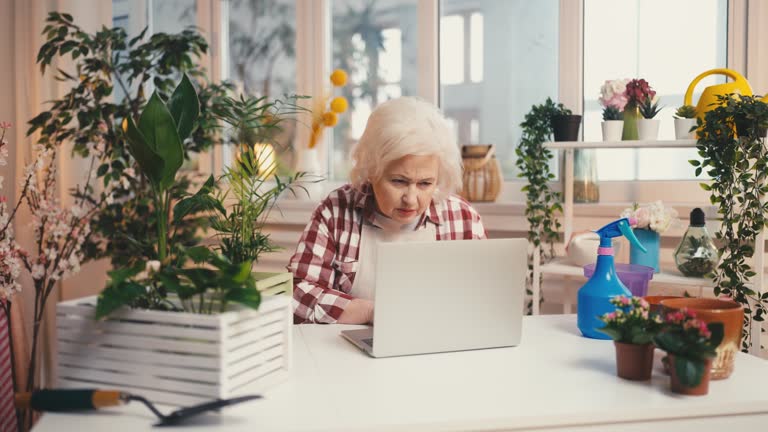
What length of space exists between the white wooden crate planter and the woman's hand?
25.8 inches

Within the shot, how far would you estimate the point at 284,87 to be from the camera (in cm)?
382

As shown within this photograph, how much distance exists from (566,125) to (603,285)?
1246 mm

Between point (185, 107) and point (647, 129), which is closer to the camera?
point (185, 107)

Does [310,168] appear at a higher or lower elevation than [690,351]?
higher

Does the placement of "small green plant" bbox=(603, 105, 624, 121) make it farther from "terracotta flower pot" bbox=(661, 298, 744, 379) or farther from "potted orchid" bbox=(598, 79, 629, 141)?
"terracotta flower pot" bbox=(661, 298, 744, 379)

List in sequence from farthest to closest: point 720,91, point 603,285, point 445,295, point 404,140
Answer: point 720,91, point 404,140, point 603,285, point 445,295

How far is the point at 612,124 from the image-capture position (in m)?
2.55

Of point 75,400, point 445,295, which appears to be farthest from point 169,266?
point 445,295

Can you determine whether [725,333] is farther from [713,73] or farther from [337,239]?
[713,73]

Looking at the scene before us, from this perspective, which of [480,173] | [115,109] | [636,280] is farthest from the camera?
[115,109]

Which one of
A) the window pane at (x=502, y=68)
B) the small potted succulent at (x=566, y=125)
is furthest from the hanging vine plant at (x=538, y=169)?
the window pane at (x=502, y=68)

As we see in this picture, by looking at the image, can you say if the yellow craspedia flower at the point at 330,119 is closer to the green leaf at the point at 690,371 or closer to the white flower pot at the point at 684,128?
the white flower pot at the point at 684,128

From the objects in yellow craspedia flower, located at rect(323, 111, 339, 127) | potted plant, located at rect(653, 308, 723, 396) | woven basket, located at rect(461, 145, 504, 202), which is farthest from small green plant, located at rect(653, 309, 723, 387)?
yellow craspedia flower, located at rect(323, 111, 339, 127)

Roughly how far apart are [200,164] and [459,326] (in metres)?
2.80
